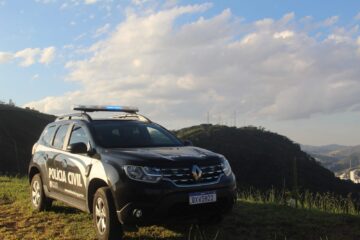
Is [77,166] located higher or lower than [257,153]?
higher

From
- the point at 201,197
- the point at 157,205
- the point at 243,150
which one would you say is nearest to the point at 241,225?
the point at 201,197

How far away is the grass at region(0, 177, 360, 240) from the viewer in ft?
22.8

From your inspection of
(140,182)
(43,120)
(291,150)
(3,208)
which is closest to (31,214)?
(3,208)

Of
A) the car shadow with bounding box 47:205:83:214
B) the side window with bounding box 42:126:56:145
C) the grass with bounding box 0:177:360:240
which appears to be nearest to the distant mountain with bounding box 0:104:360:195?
the car shadow with bounding box 47:205:83:214

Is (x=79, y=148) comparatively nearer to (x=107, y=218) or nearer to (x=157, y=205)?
(x=107, y=218)

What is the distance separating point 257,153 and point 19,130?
136 ft

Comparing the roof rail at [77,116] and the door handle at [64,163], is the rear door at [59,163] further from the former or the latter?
the roof rail at [77,116]

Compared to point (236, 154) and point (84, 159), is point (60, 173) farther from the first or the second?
point (236, 154)

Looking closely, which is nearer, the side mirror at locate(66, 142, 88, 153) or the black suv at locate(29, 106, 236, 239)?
the black suv at locate(29, 106, 236, 239)

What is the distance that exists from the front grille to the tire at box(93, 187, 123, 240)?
827 millimetres

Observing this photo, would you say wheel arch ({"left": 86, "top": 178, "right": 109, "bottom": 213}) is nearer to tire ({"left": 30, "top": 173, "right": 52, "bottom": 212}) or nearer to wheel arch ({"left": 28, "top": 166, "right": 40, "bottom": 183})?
tire ({"left": 30, "top": 173, "right": 52, "bottom": 212})

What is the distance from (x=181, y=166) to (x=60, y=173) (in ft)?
8.87

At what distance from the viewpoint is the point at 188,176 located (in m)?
6.27

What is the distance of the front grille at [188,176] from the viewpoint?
617 cm
